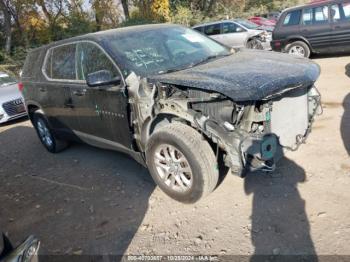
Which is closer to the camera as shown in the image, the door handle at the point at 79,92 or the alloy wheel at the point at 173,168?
the alloy wheel at the point at 173,168

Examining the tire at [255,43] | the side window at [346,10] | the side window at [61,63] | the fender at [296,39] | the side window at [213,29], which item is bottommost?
the tire at [255,43]

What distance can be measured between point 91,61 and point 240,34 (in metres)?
10.2

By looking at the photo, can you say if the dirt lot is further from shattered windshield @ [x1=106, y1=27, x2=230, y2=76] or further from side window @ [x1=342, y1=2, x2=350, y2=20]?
side window @ [x1=342, y1=2, x2=350, y2=20]

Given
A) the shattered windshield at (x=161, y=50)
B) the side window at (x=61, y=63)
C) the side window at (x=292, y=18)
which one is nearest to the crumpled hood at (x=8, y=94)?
the side window at (x=61, y=63)

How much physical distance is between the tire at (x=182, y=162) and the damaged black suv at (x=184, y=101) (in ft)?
0.03

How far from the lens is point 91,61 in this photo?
14.3 feet

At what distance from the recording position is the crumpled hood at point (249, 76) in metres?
3.05

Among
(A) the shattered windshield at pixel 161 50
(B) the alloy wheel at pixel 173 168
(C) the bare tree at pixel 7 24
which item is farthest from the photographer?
(C) the bare tree at pixel 7 24

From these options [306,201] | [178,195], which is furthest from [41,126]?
[306,201]

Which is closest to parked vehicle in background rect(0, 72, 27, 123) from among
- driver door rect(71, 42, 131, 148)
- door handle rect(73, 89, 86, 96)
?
driver door rect(71, 42, 131, 148)

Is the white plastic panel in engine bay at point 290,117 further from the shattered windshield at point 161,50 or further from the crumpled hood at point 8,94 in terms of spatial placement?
the crumpled hood at point 8,94

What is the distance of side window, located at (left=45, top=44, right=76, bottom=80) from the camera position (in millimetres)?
4717

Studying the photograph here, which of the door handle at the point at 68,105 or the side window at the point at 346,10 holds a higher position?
the side window at the point at 346,10

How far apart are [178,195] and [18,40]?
1986 cm
